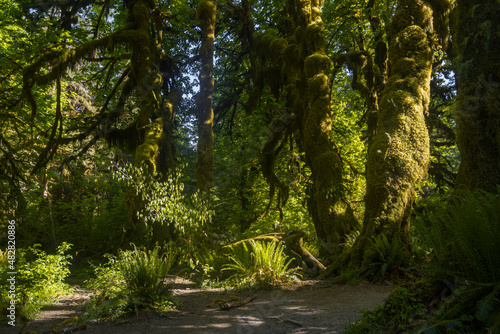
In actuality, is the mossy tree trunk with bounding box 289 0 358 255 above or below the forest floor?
above

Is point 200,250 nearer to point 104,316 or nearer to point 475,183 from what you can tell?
point 104,316

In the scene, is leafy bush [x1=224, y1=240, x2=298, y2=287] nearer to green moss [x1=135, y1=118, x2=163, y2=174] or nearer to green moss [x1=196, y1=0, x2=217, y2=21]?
green moss [x1=135, y1=118, x2=163, y2=174]

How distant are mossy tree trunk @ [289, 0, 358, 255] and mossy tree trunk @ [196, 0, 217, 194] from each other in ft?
9.04

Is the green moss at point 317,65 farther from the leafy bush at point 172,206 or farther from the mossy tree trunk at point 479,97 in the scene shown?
the mossy tree trunk at point 479,97

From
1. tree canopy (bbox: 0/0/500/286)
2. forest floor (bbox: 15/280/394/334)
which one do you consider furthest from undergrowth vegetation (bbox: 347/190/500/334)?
tree canopy (bbox: 0/0/500/286)

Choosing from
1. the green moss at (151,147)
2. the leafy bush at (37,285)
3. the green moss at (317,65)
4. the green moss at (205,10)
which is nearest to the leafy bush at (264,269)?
the leafy bush at (37,285)

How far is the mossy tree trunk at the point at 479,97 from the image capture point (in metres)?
3.54

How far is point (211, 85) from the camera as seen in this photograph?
10.4 metres

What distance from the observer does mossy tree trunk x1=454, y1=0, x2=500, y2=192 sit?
354 cm

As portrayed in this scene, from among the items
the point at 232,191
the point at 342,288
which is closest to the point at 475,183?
the point at 342,288

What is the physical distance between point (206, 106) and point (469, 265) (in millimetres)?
8619

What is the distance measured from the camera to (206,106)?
1012 centimetres

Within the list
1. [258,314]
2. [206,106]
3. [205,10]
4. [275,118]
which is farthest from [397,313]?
[205,10]

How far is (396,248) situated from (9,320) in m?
6.10
